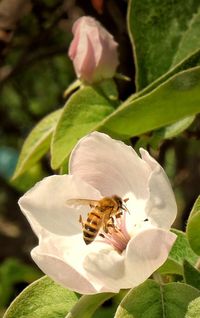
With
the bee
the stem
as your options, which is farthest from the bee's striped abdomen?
the stem

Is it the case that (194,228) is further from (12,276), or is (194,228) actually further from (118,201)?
(12,276)

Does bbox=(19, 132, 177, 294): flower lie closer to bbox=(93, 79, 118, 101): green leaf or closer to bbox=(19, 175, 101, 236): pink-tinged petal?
bbox=(19, 175, 101, 236): pink-tinged petal

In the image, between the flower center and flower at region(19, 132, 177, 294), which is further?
the flower center

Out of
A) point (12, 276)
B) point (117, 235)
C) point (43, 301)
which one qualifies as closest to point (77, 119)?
point (117, 235)

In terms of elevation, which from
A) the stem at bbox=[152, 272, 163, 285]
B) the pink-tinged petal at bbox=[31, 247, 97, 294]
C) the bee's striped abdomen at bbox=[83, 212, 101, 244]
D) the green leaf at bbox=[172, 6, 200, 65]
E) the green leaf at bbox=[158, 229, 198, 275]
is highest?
the pink-tinged petal at bbox=[31, 247, 97, 294]

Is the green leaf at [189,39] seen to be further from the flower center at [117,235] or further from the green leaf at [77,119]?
the flower center at [117,235]

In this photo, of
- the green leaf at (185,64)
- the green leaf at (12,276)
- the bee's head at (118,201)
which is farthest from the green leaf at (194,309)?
the green leaf at (12,276)
